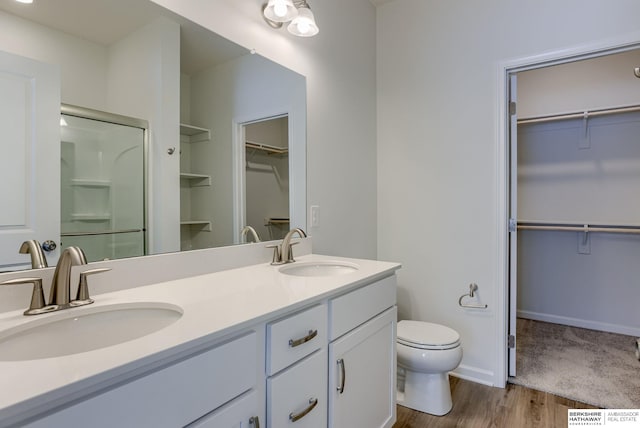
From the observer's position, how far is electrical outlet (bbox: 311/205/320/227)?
76.1 inches

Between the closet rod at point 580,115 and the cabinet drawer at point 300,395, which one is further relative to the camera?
→ the closet rod at point 580,115

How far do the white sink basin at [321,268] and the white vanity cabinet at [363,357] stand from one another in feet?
0.69

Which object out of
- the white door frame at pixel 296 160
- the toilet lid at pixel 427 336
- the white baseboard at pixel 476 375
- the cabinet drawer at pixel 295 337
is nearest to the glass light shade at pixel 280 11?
the white door frame at pixel 296 160

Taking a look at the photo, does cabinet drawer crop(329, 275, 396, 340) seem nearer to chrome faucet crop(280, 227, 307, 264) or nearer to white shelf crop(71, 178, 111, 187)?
chrome faucet crop(280, 227, 307, 264)

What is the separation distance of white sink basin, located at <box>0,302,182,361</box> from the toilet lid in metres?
1.35

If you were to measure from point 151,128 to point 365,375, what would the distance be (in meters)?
1.25

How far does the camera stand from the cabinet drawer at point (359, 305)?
46.1 inches

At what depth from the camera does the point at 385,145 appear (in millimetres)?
2510

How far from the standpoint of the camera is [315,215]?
1950mm

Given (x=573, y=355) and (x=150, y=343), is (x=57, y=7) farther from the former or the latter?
(x=573, y=355)

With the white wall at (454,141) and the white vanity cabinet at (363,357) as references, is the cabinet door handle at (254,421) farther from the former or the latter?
the white wall at (454,141)

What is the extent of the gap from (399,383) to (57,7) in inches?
89.9

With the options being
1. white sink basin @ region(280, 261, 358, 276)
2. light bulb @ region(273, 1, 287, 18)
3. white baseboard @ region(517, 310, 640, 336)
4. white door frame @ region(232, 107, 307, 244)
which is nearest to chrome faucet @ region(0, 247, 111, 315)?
white sink basin @ region(280, 261, 358, 276)

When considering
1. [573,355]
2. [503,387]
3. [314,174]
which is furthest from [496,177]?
[573,355]
